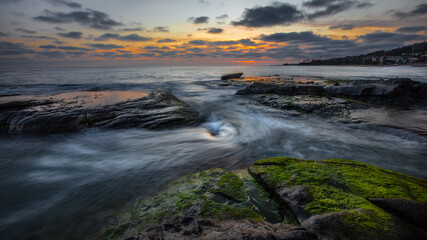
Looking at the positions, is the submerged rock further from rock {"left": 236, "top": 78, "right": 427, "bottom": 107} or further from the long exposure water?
rock {"left": 236, "top": 78, "right": 427, "bottom": 107}

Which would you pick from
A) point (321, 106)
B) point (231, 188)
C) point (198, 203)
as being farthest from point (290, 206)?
point (321, 106)

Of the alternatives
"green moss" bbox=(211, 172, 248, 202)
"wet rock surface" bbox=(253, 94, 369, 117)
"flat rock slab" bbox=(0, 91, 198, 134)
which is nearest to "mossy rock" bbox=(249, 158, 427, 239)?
"green moss" bbox=(211, 172, 248, 202)

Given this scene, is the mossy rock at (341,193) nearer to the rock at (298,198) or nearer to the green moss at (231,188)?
the rock at (298,198)

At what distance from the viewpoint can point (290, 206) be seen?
269cm

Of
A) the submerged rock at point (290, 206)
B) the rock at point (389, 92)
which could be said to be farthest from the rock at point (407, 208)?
the rock at point (389, 92)

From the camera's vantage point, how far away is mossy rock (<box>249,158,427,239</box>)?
2.12 metres

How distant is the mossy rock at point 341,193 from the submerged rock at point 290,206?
0.03 ft

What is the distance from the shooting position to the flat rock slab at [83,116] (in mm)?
7555

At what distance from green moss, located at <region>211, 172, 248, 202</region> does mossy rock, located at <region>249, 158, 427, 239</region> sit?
0.43 m

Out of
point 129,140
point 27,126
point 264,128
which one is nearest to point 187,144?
point 129,140

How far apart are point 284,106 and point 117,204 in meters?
10.3

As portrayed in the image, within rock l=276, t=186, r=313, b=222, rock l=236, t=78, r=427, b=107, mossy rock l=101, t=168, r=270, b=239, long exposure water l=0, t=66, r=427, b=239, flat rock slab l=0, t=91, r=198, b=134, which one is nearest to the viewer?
rock l=276, t=186, r=313, b=222

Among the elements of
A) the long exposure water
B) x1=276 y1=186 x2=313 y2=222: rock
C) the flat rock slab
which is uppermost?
the flat rock slab

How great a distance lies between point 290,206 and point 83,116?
28.3 ft
